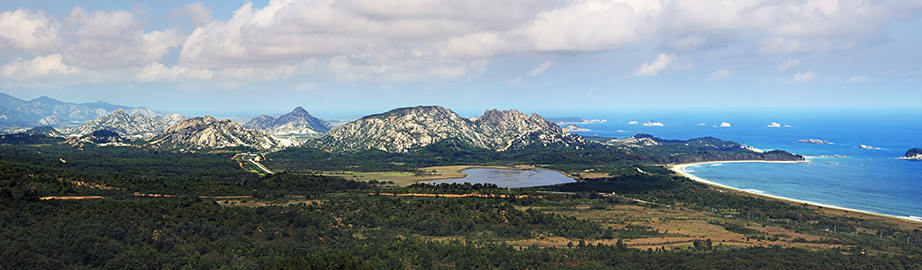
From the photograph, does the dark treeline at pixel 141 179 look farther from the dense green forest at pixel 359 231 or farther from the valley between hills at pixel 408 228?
the dense green forest at pixel 359 231

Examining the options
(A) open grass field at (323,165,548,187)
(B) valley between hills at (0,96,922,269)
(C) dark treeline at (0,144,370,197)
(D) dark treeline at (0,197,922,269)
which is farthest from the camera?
(A) open grass field at (323,165,548,187)

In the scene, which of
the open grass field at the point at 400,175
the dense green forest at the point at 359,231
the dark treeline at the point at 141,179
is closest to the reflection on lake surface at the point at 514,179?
the open grass field at the point at 400,175

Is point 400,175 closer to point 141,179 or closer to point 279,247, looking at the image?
point 141,179

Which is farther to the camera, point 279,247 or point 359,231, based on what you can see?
point 359,231

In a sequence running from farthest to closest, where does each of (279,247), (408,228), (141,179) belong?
(141,179)
(408,228)
(279,247)

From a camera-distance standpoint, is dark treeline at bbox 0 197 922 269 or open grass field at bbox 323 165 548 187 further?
open grass field at bbox 323 165 548 187

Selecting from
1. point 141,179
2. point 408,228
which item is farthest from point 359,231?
point 141,179

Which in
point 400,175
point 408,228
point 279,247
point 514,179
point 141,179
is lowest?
point 279,247

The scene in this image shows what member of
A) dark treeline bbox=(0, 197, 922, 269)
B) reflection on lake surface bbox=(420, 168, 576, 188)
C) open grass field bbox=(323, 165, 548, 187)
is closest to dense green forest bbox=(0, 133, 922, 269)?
dark treeline bbox=(0, 197, 922, 269)

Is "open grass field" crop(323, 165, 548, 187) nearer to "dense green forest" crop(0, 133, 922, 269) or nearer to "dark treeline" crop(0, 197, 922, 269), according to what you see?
"dense green forest" crop(0, 133, 922, 269)

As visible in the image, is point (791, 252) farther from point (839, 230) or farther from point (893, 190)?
point (893, 190)

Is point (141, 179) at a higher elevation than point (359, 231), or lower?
higher
